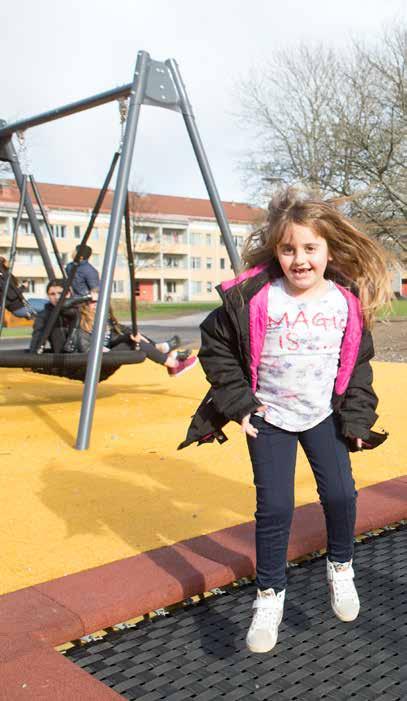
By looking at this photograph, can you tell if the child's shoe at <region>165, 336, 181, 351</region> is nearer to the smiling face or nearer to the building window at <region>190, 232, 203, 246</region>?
the smiling face

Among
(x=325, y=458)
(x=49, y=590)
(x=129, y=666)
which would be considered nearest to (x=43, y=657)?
(x=129, y=666)

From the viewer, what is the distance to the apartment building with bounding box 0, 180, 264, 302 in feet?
182

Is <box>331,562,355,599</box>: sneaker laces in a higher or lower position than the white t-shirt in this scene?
lower

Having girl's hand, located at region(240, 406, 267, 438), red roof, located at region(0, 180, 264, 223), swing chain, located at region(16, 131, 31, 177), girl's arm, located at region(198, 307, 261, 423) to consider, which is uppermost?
red roof, located at region(0, 180, 264, 223)

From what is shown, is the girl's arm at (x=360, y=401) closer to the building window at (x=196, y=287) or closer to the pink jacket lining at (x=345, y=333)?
the pink jacket lining at (x=345, y=333)

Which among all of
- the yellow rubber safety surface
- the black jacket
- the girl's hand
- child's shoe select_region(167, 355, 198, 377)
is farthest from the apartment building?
the girl's hand

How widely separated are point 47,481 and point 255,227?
83.9 inches

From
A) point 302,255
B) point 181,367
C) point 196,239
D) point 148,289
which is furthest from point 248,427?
point 196,239

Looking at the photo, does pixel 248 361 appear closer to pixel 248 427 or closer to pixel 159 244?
pixel 248 427

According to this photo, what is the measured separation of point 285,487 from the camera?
6.48 ft

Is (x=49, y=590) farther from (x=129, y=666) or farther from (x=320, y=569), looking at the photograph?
(x=320, y=569)

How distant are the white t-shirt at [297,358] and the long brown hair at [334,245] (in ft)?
0.40

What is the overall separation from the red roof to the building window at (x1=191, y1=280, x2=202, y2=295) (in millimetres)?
6318

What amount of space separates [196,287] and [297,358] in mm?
67540
